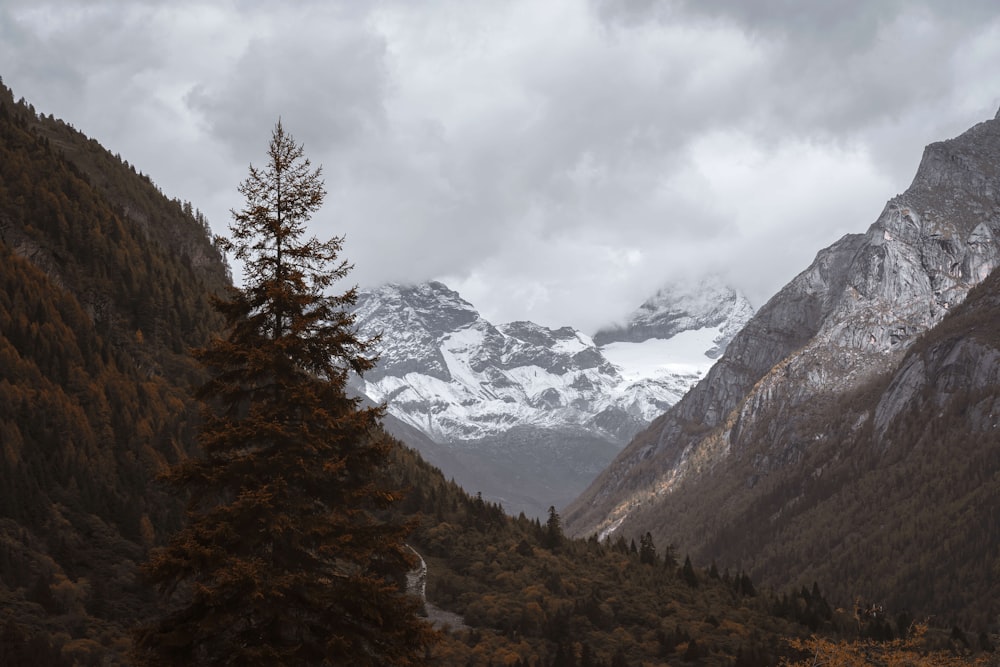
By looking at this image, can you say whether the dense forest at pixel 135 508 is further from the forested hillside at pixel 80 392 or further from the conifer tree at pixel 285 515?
the conifer tree at pixel 285 515

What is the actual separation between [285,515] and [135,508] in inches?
2571

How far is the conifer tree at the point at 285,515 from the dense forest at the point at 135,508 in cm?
2705

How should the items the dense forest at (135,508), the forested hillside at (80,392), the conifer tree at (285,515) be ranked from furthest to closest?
1. the dense forest at (135,508)
2. the forested hillside at (80,392)
3. the conifer tree at (285,515)

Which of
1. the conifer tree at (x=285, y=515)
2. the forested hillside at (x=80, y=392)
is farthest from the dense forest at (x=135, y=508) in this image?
the conifer tree at (x=285, y=515)

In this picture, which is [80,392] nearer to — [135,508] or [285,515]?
[135,508]

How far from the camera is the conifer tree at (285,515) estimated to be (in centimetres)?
2520

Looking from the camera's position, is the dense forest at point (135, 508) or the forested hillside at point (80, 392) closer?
the forested hillside at point (80, 392)

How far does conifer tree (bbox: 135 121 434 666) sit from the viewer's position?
82.7ft

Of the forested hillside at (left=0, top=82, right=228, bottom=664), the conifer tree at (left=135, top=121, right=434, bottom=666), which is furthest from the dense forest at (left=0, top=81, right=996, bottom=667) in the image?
the conifer tree at (left=135, top=121, right=434, bottom=666)

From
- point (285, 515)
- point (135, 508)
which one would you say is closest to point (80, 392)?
point (135, 508)

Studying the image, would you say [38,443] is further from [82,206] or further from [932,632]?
Result: [932,632]

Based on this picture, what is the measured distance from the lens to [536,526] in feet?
531

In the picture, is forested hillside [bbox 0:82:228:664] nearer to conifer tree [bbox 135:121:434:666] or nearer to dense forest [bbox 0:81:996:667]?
dense forest [bbox 0:81:996:667]

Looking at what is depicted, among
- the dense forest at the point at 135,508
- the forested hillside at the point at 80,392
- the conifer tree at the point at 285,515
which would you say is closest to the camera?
the conifer tree at the point at 285,515
